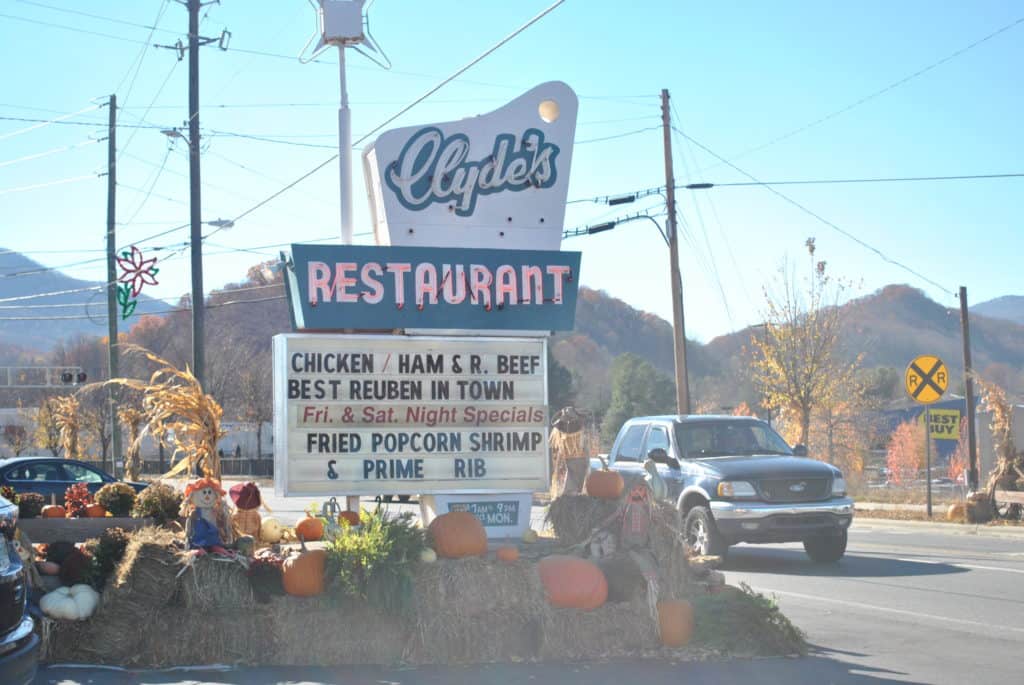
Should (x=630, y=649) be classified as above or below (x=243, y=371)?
below

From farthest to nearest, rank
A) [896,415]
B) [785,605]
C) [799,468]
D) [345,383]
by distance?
[896,415] < [799,468] < [785,605] < [345,383]

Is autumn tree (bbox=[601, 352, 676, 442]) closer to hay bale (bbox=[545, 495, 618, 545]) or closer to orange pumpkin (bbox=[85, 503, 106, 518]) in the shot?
hay bale (bbox=[545, 495, 618, 545])

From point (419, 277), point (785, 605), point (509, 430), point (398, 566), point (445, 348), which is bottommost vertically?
point (785, 605)

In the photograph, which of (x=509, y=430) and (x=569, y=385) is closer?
(x=509, y=430)

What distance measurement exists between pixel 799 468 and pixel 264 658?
874 centimetres

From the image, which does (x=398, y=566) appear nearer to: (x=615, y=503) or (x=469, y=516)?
(x=469, y=516)

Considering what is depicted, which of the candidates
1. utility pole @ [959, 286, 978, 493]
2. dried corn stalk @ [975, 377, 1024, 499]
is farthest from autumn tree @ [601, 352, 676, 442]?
dried corn stalk @ [975, 377, 1024, 499]

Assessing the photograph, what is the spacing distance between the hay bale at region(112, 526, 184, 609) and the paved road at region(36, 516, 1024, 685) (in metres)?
0.63

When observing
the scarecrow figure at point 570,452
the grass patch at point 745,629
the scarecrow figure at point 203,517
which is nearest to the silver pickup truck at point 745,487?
the scarecrow figure at point 570,452

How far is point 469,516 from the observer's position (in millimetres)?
9695

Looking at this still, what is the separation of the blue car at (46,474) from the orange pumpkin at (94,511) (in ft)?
36.8

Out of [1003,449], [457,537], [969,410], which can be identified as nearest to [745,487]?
[457,537]

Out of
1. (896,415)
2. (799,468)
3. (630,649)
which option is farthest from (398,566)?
(896,415)

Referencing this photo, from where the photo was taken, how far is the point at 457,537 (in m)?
9.38
